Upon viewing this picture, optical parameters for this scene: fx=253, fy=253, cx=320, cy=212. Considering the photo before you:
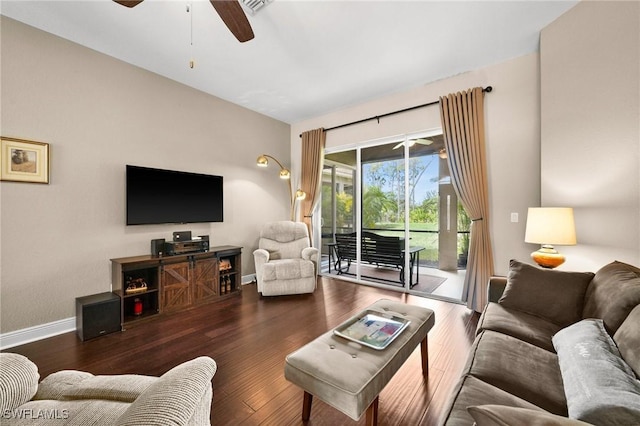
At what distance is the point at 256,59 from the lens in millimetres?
3049

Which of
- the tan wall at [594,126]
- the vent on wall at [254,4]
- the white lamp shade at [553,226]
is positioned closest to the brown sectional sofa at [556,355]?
the white lamp shade at [553,226]

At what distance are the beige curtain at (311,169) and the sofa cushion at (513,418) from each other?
427cm

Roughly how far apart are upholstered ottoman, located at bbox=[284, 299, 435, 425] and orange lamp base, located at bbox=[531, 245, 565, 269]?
1689 mm

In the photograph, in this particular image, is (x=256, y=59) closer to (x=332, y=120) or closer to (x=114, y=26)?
(x=114, y=26)

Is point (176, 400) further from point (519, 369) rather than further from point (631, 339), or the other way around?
point (631, 339)

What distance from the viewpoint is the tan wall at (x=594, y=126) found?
197cm

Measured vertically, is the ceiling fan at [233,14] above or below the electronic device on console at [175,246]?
above

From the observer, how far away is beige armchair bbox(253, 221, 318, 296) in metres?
3.59

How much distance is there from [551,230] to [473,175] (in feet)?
3.86

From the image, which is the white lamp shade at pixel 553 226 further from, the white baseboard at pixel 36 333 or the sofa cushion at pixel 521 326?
the white baseboard at pixel 36 333

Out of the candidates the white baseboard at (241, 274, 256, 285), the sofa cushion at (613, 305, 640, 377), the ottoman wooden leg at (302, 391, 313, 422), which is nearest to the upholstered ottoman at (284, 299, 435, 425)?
the ottoman wooden leg at (302, 391, 313, 422)

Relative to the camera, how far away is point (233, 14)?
1.83 meters

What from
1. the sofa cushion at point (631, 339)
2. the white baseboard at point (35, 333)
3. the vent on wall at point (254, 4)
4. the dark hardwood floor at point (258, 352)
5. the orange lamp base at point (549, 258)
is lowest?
the dark hardwood floor at point (258, 352)

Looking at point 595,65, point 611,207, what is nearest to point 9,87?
point 595,65
